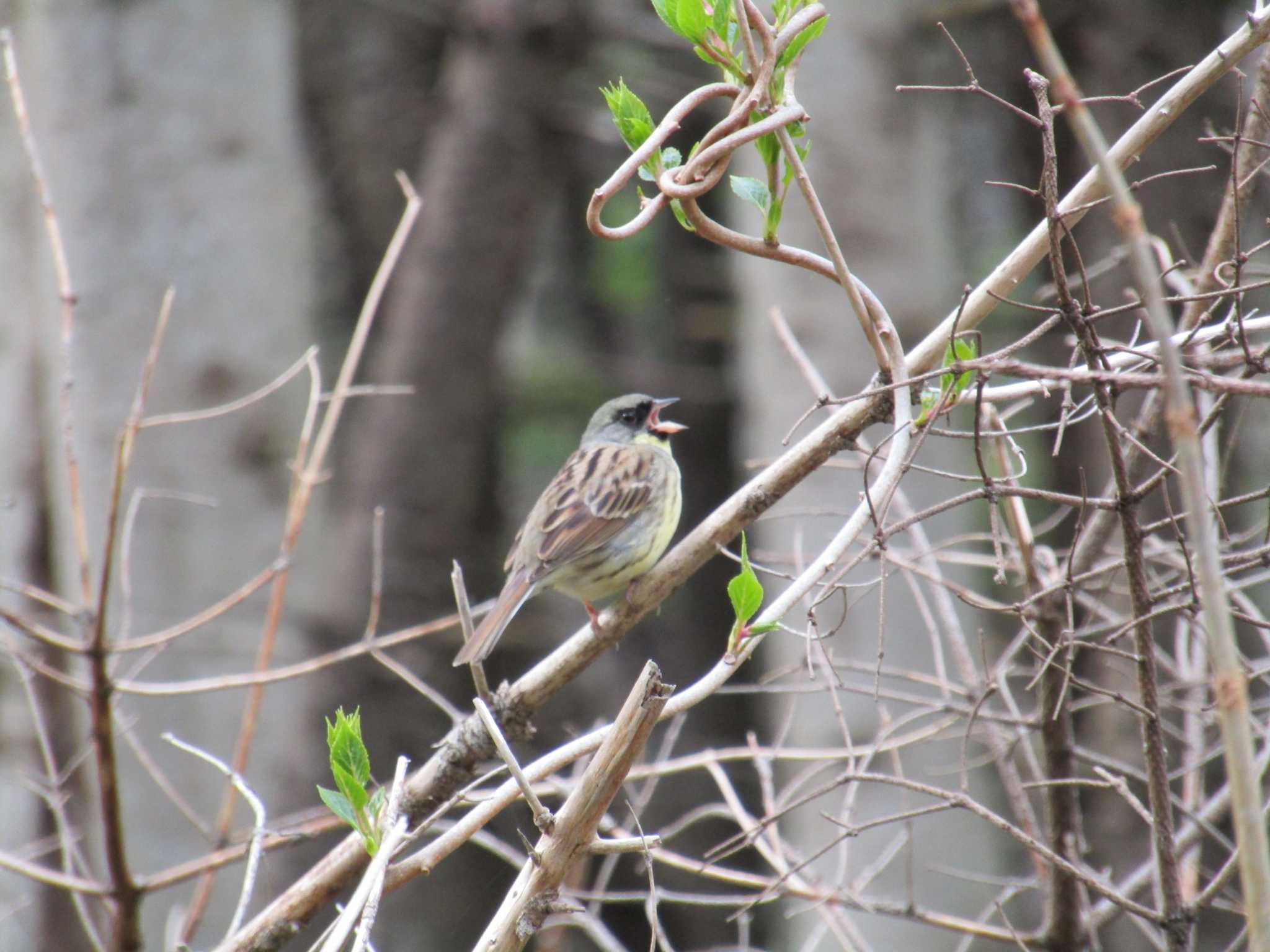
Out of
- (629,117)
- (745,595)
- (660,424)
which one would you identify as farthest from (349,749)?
(660,424)

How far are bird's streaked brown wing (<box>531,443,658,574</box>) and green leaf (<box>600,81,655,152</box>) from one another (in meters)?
2.26

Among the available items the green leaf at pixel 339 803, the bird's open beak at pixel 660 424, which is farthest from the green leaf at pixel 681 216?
the bird's open beak at pixel 660 424

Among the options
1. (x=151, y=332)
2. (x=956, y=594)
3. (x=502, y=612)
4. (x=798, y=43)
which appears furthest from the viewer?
(x=151, y=332)

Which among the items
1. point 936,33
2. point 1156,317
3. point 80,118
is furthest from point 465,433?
point 1156,317

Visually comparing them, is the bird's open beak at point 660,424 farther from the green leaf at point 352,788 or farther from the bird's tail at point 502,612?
the green leaf at point 352,788

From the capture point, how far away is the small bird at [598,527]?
13.4 ft

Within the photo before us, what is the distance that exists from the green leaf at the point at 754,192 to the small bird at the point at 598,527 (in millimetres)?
1986

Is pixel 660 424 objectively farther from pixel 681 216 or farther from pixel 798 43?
pixel 798 43

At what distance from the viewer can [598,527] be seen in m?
4.16

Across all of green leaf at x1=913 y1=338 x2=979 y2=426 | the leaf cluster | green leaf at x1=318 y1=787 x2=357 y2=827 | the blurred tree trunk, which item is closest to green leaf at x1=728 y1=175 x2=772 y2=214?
green leaf at x1=913 y1=338 x2=979 y2=426

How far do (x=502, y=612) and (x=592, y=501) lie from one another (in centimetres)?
65

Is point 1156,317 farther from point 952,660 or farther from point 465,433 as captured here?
point 465,433

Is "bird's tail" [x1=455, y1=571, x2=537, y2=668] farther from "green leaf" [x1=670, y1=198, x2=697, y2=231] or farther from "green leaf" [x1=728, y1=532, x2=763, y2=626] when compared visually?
"green leaf" [x1=670, y1=198, x2=697, y2=231]

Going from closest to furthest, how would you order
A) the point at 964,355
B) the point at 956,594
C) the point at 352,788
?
the point at 352,788
the point at 964,355
the point at 956,594
